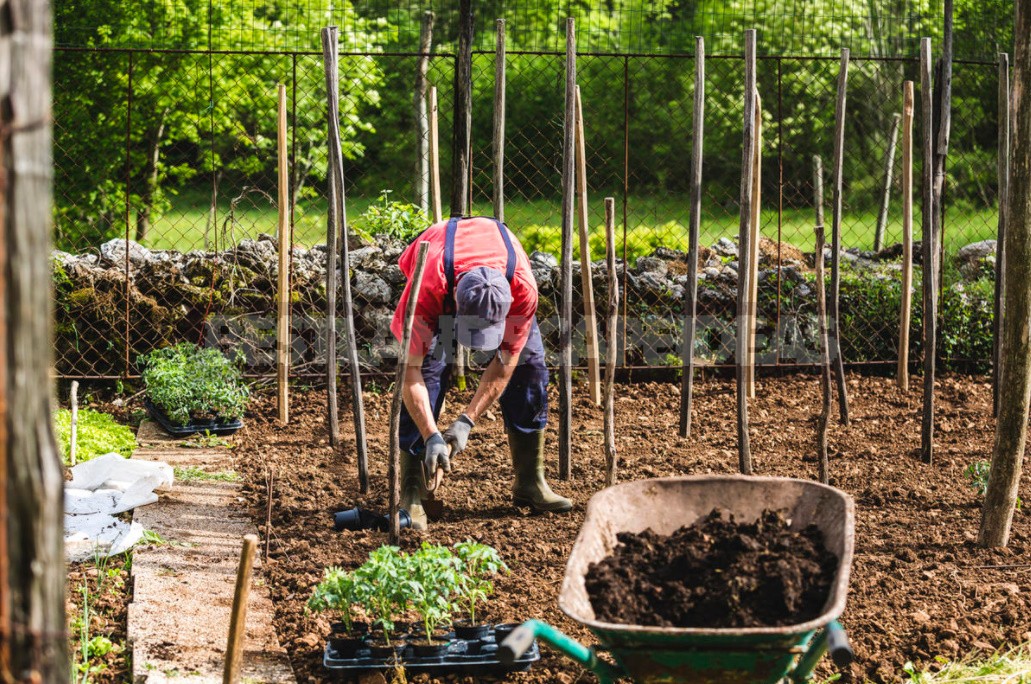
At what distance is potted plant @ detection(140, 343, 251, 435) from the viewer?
5.70m

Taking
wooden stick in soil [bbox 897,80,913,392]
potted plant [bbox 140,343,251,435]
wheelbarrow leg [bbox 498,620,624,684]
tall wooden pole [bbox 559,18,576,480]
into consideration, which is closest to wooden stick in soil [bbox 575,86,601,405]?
tall wooden pole [bbox 559,18,576,480]

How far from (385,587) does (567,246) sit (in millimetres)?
2268

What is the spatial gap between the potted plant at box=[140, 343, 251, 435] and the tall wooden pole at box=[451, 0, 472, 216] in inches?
61.2

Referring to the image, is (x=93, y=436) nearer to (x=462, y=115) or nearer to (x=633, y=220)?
(x=462, y=115)

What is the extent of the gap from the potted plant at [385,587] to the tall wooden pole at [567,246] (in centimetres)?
194

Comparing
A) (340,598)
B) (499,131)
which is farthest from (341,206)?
(340,598)

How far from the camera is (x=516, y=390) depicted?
475 centimetres

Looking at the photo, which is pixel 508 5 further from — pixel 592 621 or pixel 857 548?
pixel 592 621

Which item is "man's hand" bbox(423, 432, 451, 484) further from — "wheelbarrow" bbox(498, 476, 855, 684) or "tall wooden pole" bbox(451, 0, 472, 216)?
"tall wooden pole" bbox(451, 0, 472, 216)

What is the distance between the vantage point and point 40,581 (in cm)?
146

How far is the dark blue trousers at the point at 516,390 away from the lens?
4.55m

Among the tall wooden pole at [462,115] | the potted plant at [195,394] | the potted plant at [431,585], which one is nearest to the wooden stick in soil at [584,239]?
the tall wooden pole at [462,115]

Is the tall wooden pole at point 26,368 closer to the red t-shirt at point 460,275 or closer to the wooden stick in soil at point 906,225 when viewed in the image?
the red t-shirt at point 460,275

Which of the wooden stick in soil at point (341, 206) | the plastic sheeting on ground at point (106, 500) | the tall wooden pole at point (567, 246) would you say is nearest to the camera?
the plastic sheeting on ground at point (106, 500)
